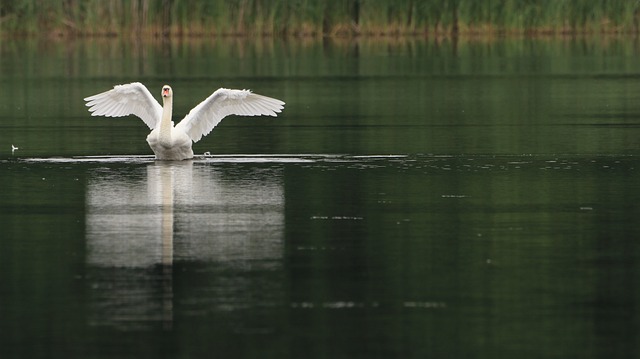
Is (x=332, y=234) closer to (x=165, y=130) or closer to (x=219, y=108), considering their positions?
(x=165, y=130)

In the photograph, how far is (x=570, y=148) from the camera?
19922 mm

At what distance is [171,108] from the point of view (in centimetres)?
1928

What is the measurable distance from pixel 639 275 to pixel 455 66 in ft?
94.8

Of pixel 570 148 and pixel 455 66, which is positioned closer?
pixel 570 148

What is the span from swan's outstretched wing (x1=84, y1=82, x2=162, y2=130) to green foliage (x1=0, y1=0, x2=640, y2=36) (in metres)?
31.0

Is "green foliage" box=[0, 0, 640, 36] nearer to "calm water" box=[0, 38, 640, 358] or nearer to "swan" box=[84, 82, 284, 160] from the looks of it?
"calm water" box=[0, 38, 640, 358]

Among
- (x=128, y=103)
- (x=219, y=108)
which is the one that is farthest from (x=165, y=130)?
(x=128, y=103)

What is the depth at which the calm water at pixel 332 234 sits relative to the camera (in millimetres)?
9586

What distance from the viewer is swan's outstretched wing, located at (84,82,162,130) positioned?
2056 centimetres

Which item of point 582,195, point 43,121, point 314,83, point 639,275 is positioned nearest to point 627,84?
point 314,83

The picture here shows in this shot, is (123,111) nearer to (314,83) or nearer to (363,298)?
(363,298)

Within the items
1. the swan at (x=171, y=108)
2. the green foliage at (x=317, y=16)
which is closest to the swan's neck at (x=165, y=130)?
the swan at (x=171, y=108)

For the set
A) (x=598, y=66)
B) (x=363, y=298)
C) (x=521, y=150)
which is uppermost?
(x=598, y=66)

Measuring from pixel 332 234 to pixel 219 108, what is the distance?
7.40m
